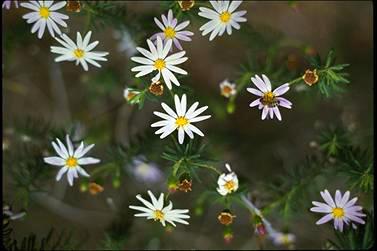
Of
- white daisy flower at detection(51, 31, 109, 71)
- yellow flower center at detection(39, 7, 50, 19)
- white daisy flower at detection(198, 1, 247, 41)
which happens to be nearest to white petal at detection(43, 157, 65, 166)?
white daisy flower at detection(51, 31, 109, 71)

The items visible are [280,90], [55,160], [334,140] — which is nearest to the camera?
[280,90]

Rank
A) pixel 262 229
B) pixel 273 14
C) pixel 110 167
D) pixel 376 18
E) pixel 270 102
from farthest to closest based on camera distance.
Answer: pixel 273 14, pixel 376 18, pixel 110 167, pixel 262 229, pixel 270 102

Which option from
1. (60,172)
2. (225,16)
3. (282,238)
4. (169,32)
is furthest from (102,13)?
(282,238)

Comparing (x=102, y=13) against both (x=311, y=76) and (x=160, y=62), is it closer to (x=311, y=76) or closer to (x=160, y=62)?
(x=160, y=62)

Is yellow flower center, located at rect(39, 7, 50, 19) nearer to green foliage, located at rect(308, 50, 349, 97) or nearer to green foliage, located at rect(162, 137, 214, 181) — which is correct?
green foliage, located at rect(162, 137, 214, 181)

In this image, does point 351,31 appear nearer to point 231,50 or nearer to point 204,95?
point 231,50

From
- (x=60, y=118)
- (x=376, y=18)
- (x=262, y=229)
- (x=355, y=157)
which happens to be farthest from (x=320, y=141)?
(x=60, y=118)

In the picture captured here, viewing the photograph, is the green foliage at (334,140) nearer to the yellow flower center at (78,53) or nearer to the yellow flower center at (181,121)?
the yellow flower center at (181,121)

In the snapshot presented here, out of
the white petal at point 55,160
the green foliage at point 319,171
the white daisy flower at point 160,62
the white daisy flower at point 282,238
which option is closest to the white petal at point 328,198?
the green foliage at point 319,171
